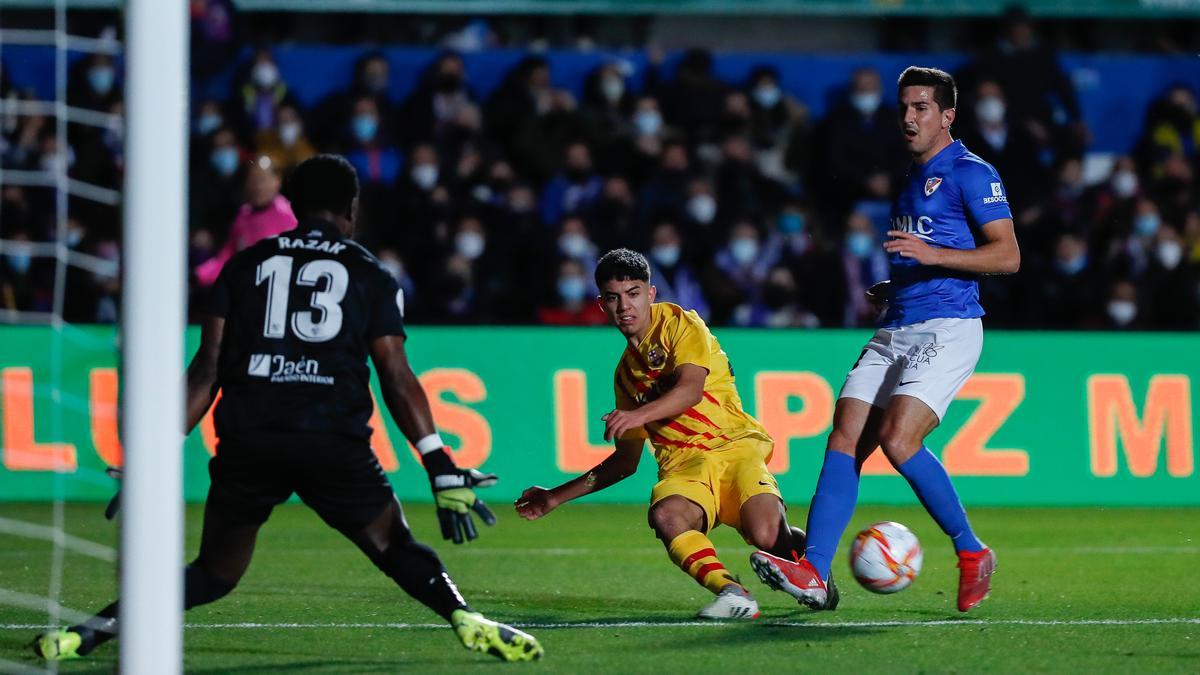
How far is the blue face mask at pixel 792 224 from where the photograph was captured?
14.5 m

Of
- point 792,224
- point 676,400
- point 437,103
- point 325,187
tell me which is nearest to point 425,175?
point 437,103

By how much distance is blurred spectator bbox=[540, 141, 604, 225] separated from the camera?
14.5 m

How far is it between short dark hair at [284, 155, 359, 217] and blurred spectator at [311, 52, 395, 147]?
9.81m

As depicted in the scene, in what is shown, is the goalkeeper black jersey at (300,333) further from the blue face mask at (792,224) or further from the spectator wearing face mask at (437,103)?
the spectator wearing face mask at (437,103)

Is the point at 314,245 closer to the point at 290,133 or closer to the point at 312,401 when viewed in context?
the point at 312,401

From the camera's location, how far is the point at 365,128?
1473cm

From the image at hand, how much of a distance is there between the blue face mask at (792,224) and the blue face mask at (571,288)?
2.07 metres

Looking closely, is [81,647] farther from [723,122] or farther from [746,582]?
[723,122]

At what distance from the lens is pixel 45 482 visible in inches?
440

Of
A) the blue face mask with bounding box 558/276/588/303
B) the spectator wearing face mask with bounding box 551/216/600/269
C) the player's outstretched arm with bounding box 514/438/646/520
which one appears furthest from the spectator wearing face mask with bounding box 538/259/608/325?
the player's outstretched arm with bounding box 514/438/646/520

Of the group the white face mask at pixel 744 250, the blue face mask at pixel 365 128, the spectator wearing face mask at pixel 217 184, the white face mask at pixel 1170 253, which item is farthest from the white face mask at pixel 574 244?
the white face mask at pixel 1170 253

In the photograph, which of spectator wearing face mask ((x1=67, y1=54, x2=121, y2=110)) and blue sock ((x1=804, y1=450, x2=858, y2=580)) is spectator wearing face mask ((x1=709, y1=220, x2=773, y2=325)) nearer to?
spectator wearing face mask ((x1=67, y1=54, x2=121, y2=110))

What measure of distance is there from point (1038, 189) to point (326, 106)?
6164mm

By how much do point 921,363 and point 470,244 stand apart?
25.9 feet
